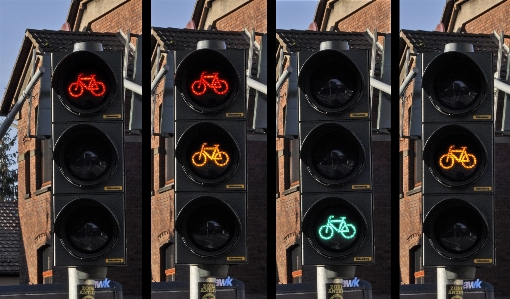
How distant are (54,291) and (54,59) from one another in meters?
1.14

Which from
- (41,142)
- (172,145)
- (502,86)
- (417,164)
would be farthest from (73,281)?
(502,86)

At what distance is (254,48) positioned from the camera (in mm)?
5945

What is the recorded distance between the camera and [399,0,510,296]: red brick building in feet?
17.7

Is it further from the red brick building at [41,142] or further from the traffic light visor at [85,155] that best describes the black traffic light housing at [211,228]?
the red brick building at [41,142]

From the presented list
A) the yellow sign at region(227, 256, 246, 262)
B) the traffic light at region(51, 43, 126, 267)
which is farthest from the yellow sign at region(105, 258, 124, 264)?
the yellow sign at region(227, 256, 246, 262)

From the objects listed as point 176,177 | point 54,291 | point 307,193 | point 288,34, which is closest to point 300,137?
point 307,193

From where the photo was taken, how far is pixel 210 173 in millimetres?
4746

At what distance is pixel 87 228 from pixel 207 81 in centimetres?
93

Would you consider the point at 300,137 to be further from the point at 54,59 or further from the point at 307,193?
the point at 54,59

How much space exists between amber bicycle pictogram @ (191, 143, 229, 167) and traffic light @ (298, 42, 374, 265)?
0.39 metres

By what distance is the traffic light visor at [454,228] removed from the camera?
16.2ft

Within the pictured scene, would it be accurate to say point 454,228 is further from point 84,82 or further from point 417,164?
point 84,82

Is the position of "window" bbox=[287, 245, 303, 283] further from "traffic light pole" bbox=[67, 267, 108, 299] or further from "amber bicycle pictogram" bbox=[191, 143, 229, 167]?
"traffic light pole" bbox=[67, 267, 108, 299]

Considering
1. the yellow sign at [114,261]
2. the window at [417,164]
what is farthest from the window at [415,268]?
the yellow sign at [114,261]
